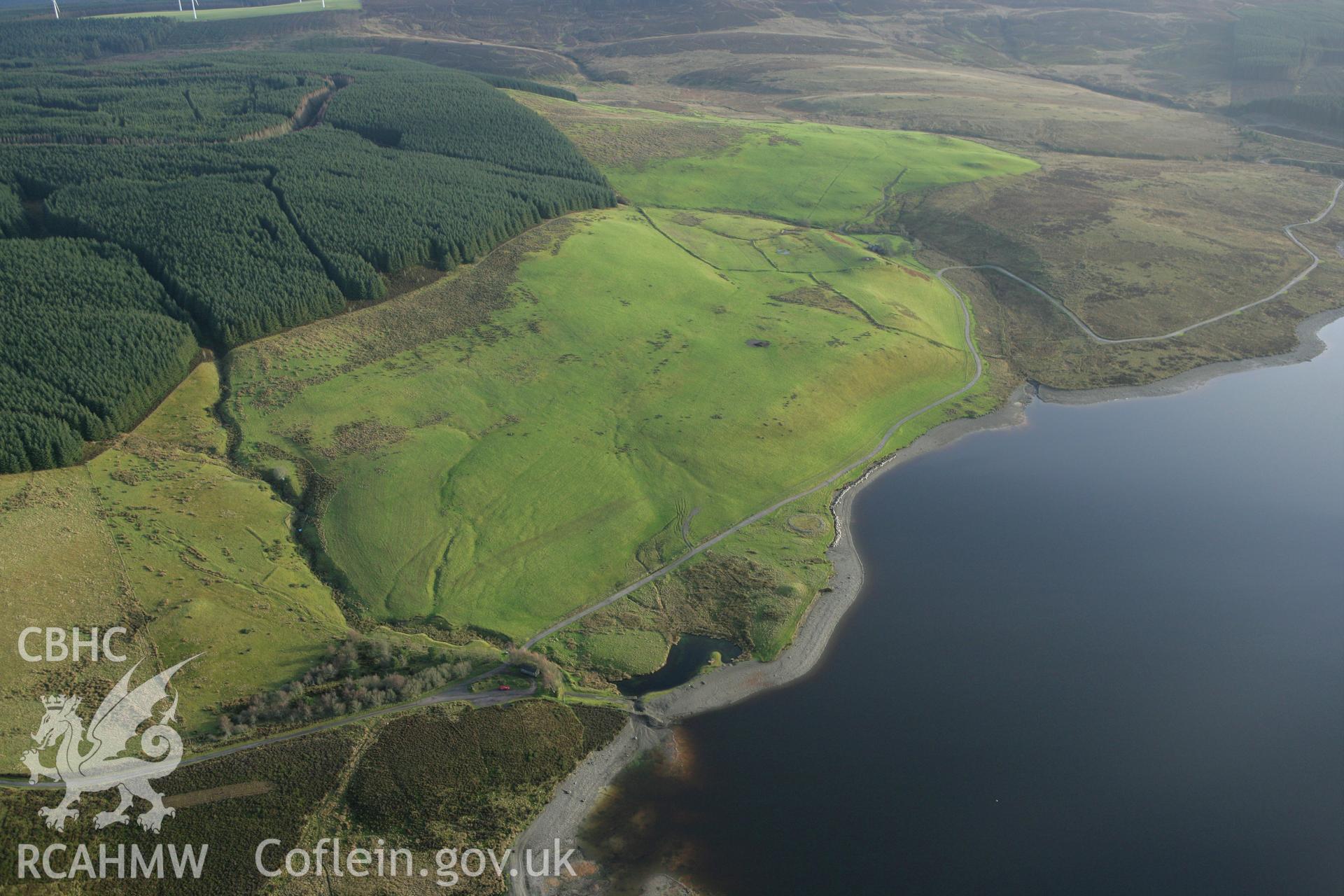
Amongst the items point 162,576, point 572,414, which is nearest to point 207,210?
point 572,414

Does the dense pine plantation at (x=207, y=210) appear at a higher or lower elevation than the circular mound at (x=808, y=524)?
higher

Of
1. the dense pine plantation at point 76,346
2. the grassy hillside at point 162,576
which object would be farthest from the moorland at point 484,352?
the dense pine plantation at point 76,346

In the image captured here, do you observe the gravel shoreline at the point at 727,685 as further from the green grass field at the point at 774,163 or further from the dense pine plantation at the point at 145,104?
the dense pine plantation at the point at 145,104

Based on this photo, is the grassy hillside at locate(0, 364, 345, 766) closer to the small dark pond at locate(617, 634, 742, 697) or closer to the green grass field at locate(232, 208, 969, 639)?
the green grass field at locate(232, 208, 969, 639)

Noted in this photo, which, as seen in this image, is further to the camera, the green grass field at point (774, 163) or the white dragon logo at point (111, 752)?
the green grass field at point (774, 163)

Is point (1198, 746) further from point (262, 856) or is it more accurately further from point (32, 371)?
point (32, 371)

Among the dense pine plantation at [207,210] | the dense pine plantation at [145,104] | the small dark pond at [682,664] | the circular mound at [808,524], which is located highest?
the dense pine plantation at [145,104]
